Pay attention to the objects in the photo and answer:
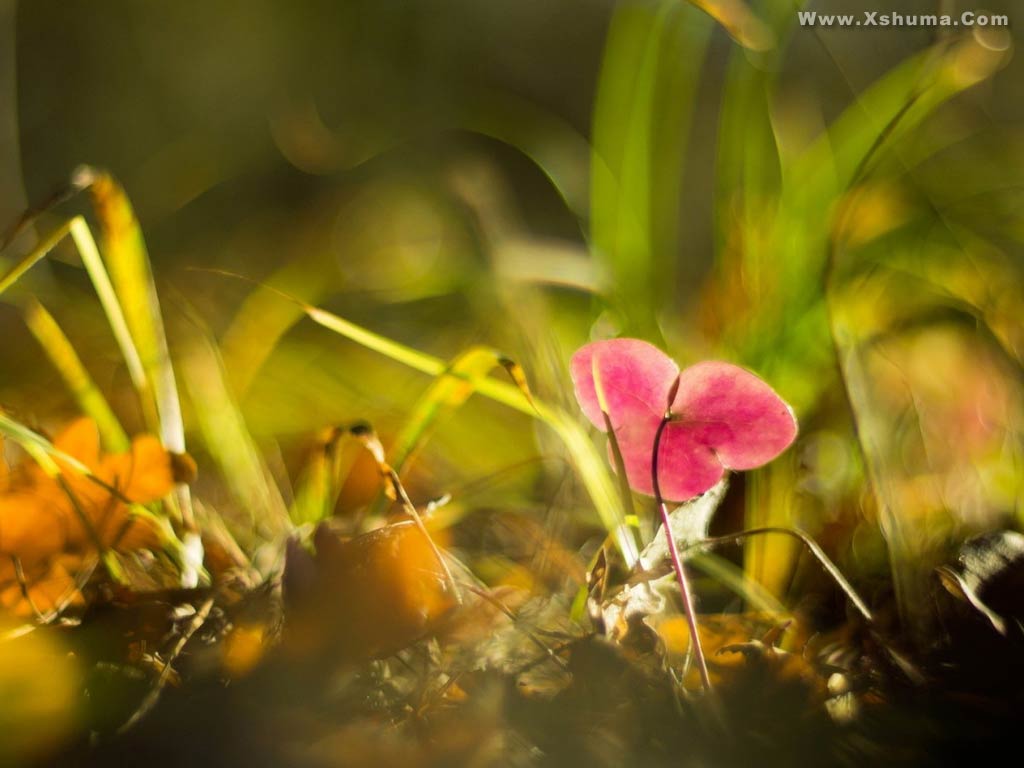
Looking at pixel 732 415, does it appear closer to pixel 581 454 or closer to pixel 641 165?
pixel 581 454

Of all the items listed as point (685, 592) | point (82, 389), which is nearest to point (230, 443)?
point (82, 389)

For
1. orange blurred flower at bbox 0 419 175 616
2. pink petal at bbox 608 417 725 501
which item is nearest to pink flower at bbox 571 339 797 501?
pink petal at bbox 608 417 725 501

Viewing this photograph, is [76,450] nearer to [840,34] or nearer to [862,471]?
[862,471]

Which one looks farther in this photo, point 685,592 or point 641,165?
point 641,165

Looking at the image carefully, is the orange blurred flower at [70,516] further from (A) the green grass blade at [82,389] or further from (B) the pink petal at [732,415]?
(B) the pink petal at [732,415]

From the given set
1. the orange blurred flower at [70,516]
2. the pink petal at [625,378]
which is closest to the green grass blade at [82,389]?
the orange blurred flower at [70,516]

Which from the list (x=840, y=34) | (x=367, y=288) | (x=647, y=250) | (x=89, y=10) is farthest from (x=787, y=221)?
(x=89, y=10)

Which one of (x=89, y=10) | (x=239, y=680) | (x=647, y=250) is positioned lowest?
(x=239, y=680)
